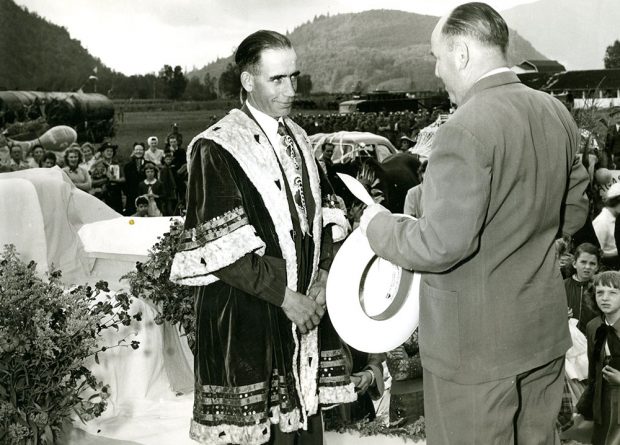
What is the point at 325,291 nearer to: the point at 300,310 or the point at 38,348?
the point at 300,310

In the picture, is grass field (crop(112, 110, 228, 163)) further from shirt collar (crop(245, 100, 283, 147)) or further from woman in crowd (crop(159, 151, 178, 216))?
shirt collar (crop(245, 100, 283, 147))

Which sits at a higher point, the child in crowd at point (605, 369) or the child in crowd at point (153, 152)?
the child in crowd at point (153, 152)

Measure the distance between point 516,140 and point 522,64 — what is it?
5367 mm

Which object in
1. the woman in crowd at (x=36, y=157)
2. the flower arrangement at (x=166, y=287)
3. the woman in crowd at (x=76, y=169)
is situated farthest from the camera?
the woman in crowd at (x=76, y=169)

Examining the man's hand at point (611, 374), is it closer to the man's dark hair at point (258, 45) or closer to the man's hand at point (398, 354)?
the man's hand at point (398, 354)

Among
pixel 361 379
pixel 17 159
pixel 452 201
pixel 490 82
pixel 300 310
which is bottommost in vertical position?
pixel 361 379

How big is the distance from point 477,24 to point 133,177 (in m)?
5.88

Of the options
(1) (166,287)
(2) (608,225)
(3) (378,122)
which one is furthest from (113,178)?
(2) (608,225)

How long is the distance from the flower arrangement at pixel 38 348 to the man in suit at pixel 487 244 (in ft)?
4.97

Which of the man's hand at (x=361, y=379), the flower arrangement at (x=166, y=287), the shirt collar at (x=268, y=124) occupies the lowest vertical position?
the man's hand at (x=361, y=379)

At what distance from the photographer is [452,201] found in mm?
1684

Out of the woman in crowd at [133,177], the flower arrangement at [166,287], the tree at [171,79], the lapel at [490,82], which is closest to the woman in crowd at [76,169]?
the woman in crowd at [133,177]

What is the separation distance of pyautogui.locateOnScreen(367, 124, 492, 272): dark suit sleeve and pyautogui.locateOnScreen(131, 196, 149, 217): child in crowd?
217 inches

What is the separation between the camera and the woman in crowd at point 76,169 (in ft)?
22.5
